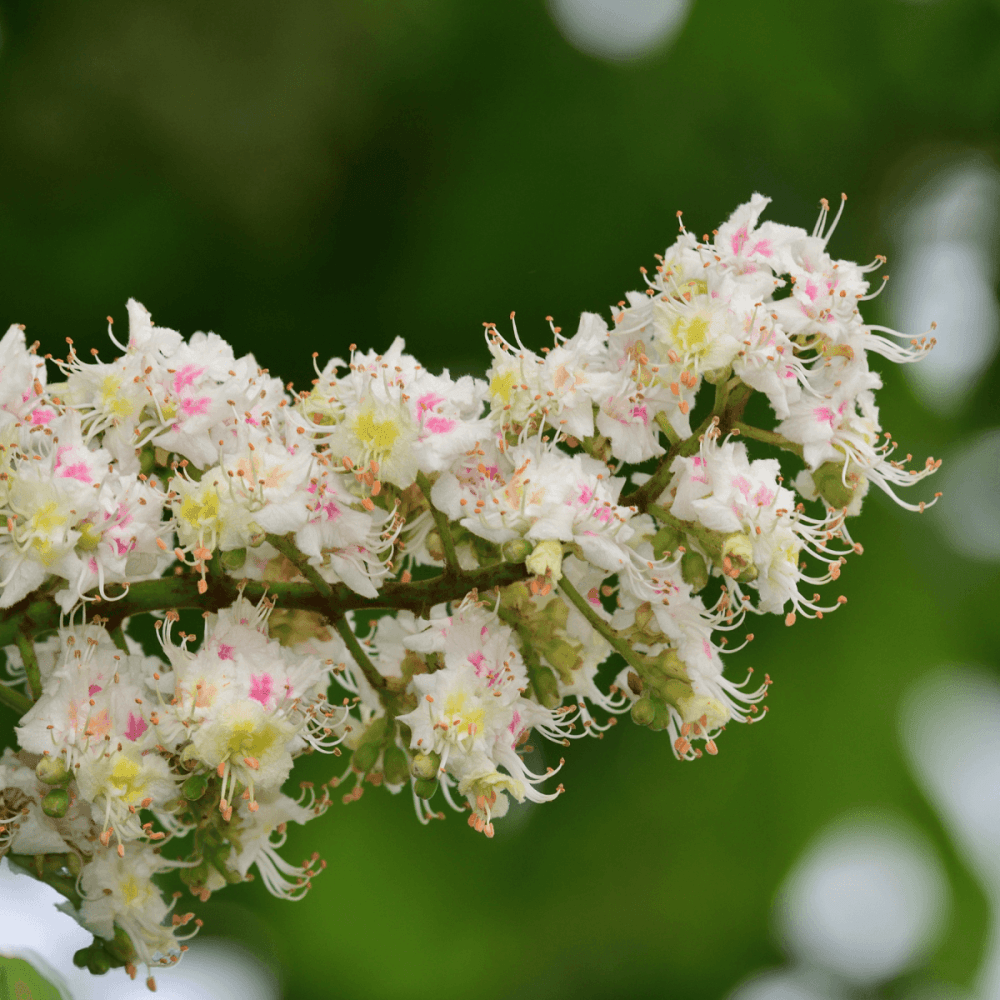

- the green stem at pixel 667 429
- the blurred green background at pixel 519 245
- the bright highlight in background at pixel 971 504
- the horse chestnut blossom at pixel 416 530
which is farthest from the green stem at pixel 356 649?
the bright highlight in background at pixel 971 504

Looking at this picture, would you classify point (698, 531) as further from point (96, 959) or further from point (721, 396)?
point (96, 959)

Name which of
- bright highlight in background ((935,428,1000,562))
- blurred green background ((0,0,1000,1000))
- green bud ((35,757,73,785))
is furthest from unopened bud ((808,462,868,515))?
bright highlight in background ((935,428,1000,562))

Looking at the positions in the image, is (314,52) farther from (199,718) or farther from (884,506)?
(199,718)

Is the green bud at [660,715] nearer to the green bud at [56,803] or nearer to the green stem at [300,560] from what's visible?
the green stem at [300,560]

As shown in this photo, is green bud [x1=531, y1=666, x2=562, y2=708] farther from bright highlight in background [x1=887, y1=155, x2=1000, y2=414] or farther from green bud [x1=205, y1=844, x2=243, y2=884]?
bright highlight in background [x1=887, y1=155, x2=1000, y2=414]

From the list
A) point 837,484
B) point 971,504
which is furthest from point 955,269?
point 837,484
